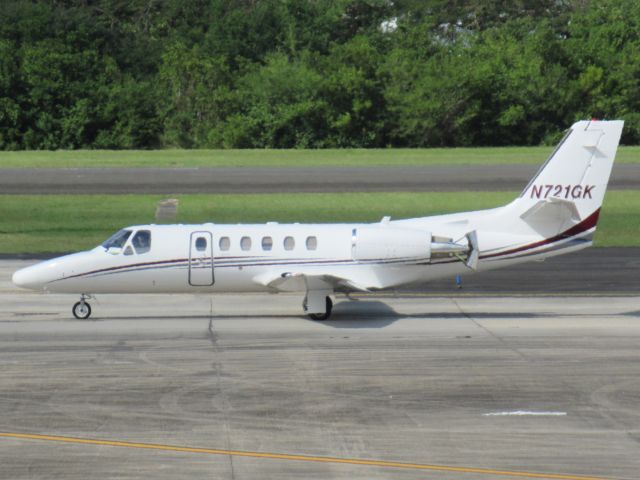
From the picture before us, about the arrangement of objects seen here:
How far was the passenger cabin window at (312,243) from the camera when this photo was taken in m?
25.8

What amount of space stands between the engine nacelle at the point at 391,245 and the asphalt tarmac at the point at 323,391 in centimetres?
154

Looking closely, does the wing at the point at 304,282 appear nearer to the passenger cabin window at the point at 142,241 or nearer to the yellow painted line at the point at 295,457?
the passenger cabin window at the point at 142,241

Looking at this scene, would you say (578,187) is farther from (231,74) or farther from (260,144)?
(231,74)

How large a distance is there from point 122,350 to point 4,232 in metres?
21.6

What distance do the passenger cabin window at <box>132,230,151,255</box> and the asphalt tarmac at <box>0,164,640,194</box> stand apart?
2731 centimetres

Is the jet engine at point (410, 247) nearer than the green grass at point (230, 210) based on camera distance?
Yes

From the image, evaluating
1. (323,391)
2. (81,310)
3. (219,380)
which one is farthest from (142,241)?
(323,391)

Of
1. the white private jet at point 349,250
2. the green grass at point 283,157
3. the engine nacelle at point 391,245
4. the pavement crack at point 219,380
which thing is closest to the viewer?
the pavement crack at point 219,380

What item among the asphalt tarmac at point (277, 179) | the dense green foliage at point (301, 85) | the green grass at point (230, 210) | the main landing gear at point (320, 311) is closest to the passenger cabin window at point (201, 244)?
the main landing gear at point (320, 311)

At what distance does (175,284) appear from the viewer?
25.8m

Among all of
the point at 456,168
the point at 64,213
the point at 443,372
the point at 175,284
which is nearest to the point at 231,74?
the point at 456,168

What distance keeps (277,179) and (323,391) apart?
129ft

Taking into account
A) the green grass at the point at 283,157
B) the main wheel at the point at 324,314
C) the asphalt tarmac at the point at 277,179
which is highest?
the green grass at the point at 283,157

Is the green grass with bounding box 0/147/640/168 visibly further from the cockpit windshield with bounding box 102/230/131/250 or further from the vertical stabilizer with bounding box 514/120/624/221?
the cockpit windshield with bounding box 102/230/131/250
